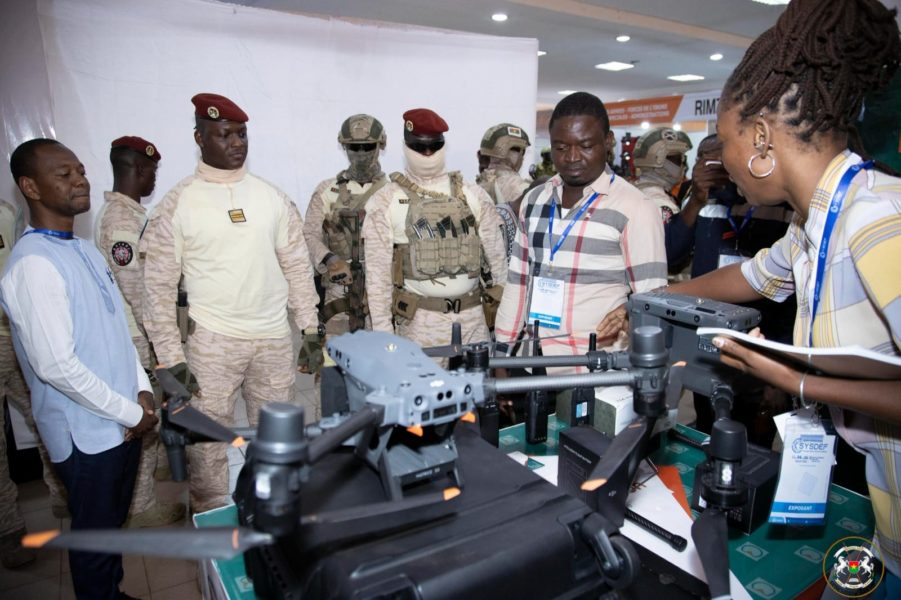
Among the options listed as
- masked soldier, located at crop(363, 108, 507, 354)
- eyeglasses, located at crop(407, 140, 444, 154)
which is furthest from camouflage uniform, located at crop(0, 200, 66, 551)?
eyeglasses, located at crop(407, 140, 444, 154)

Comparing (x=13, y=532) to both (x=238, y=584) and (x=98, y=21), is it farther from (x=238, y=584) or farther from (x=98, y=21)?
(x=98, y=21)

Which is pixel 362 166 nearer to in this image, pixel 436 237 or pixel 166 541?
pixel 436 237

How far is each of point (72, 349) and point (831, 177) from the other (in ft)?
7.53

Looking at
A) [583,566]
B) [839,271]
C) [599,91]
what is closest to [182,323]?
[583,566]

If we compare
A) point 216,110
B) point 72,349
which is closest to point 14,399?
point 72,349

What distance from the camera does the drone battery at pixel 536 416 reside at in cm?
191

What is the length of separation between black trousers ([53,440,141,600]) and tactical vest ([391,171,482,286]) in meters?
1.69

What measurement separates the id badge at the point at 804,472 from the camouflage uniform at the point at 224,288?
238cm

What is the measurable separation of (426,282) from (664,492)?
194 cm

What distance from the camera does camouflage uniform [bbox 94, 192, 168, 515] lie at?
3143mm

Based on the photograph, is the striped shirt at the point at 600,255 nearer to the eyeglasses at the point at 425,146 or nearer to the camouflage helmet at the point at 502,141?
the eyeglasses at the point at 425,146

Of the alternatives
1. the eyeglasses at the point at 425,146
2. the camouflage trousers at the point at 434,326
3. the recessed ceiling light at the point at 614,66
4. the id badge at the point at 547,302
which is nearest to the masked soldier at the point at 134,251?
the camouflage trousers at the point at 434,326

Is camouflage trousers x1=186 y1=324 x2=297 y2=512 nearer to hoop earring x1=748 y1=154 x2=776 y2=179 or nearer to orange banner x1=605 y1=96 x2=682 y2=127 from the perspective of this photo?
hoop earring x1=748 y1=154 x2=776 y2=179

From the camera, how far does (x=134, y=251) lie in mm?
3301
